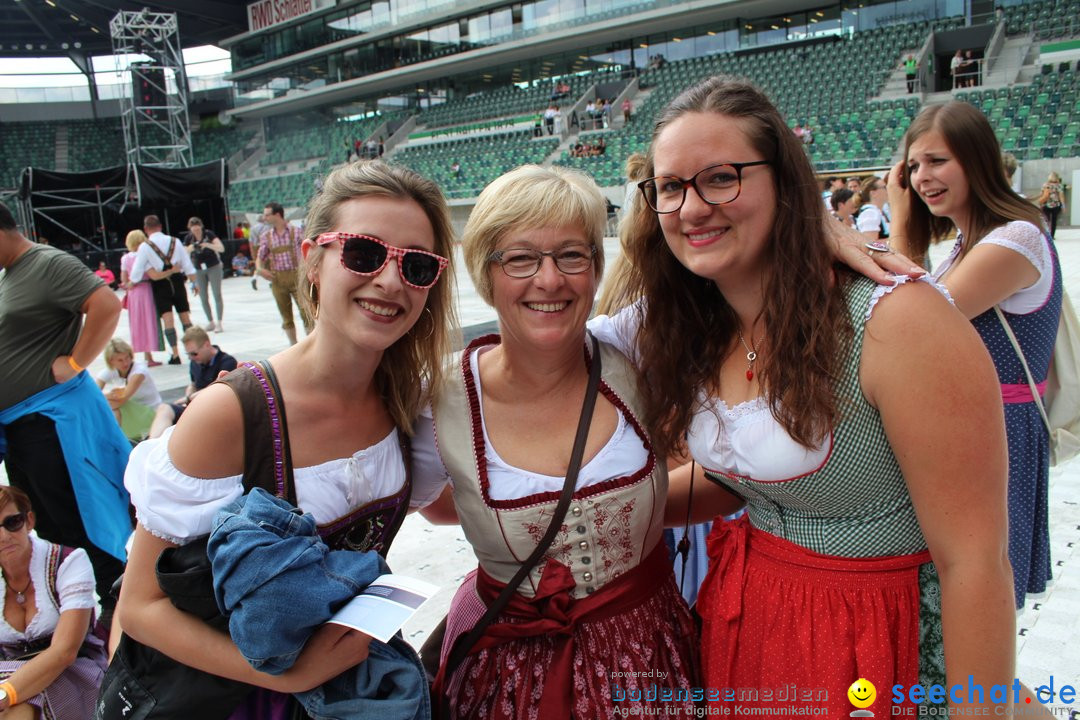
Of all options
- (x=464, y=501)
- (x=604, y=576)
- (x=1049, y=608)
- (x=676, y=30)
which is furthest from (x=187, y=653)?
(x=676, y=30)

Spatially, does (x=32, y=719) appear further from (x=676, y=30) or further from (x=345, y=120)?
(x=345, y=120)

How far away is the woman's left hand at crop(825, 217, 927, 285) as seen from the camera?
1.22 meters

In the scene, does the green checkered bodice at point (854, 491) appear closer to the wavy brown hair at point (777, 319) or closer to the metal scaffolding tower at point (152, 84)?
the wavy brown hair at point (777, 319)

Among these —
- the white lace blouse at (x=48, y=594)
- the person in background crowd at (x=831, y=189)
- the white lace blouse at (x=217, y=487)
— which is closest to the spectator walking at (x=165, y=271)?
the white lace blouse at (x=48, y=594)

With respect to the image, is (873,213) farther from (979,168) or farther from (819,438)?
Answer: (819,438)

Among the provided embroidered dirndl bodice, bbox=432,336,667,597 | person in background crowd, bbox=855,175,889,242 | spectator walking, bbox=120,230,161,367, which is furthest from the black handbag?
spectator walking, bbox=120,230,161,367

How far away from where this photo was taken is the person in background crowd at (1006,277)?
6.66ft

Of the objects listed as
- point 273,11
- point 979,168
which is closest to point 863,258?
point 979,168

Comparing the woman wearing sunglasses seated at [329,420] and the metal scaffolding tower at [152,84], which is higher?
the metal scaffolding tower at [152,84]

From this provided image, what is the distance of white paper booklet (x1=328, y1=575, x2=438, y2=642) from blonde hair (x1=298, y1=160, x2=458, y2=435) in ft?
1.36

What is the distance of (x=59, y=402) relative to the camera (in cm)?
296

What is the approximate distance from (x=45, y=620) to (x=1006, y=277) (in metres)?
3.02

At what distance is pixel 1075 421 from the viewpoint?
2182 millimetres

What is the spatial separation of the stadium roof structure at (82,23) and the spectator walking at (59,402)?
120ft
